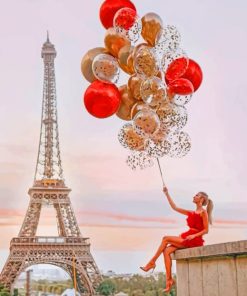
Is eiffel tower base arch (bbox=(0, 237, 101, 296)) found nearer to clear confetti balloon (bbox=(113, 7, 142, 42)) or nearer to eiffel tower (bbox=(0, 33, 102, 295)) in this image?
eiffel tower (bbox=(0, 33, 102, 295))

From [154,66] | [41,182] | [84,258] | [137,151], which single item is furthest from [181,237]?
[41,182]

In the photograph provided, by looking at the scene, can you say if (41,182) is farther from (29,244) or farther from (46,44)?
(46,44)

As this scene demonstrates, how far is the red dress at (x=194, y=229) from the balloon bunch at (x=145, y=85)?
1.04 metres

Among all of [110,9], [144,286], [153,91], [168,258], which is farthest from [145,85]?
[144,286]

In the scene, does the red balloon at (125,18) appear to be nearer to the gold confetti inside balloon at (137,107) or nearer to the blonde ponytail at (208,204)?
the gold confetti inside balloon at (137,107)

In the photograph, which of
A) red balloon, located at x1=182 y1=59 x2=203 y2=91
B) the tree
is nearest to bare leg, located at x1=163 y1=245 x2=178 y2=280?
red balloon, located at x1=182 y1=59 x2=203 y2=91

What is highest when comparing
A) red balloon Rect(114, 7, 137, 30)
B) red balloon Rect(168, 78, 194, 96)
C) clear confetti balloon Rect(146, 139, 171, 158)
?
red balloon Rect(114, 7, 137, 30)

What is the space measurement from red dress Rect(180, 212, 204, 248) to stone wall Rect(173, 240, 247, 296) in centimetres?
14

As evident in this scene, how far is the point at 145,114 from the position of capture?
22.7ft

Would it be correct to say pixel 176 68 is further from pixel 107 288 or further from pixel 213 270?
pixel 107 288

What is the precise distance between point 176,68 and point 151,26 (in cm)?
59

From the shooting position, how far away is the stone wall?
5.04 meters

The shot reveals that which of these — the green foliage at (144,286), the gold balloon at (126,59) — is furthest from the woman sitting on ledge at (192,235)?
the green foliage at (144,286)

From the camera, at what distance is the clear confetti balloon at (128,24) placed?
23.6 ft
